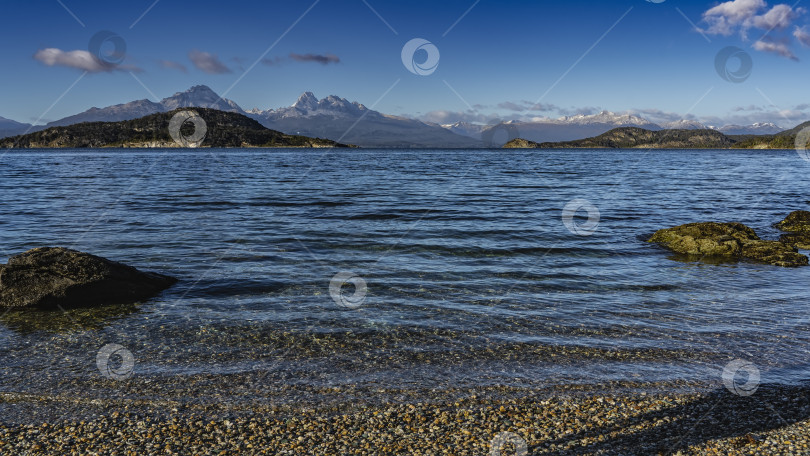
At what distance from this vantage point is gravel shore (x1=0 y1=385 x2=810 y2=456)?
6.78 m

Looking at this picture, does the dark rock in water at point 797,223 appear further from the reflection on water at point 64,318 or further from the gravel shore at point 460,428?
the reflection on water at point 64,318

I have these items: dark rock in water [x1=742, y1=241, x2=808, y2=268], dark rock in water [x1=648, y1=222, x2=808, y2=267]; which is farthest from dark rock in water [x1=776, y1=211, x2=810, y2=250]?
dark rock in water [x1=742, y1=241, x2=808, y2=268]

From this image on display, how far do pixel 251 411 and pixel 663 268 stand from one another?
16.4 meters

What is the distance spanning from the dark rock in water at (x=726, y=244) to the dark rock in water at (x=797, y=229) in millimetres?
2485

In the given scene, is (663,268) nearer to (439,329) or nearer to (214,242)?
(439,329)

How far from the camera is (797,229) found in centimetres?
2673

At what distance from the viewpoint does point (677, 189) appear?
54625mm

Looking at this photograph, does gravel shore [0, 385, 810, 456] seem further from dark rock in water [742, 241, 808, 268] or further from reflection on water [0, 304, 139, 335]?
dark rock in water [742, 241, 808, 268]

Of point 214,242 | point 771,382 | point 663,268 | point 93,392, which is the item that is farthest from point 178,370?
point 663,268

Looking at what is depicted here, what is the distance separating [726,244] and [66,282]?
24.4m

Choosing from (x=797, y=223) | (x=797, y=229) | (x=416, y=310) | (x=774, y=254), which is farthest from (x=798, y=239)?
(x=416, y=310)

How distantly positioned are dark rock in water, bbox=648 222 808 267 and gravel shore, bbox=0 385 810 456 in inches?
556

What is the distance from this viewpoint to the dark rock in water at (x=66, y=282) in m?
13.3

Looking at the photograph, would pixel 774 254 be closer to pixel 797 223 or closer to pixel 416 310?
pixel 797 223
